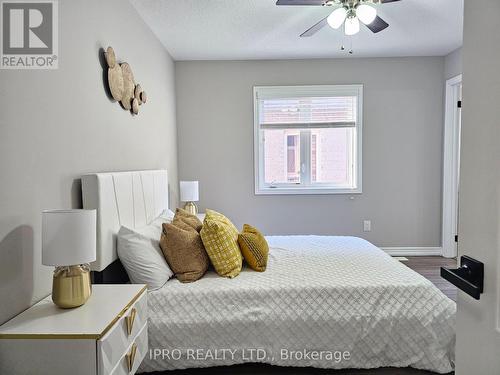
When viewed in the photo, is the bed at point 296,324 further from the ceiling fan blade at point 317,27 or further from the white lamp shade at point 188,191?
the ceiling fan blade at point 317,27

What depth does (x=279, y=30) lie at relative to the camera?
3.46 metres

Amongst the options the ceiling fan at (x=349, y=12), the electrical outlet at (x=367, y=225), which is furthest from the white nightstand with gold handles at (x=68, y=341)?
the electrical outlet at (x=367, y=225)

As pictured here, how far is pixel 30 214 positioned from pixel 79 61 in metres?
0.95

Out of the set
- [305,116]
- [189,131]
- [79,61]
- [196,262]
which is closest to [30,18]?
[79,61]

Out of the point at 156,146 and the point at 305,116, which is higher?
the point at 305,116

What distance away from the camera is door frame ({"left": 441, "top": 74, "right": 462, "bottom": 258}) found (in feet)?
14.1

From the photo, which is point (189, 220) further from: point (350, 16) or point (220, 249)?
point (350, 16)

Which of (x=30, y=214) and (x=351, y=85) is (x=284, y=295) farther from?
(x=351, y=85)

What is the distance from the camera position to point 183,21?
3229 mm

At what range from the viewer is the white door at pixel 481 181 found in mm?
703

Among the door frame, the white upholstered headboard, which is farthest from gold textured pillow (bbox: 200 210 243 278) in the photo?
the door frame

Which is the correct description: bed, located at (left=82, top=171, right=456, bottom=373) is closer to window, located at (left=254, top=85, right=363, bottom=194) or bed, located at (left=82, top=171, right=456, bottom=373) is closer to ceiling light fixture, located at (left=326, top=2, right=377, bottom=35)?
ceiling light fixture, located at (left=326, top=2, right=377, bottom=35)

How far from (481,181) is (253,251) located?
1.75m

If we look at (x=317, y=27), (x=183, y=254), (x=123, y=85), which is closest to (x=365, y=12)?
(x=317, y=27)
